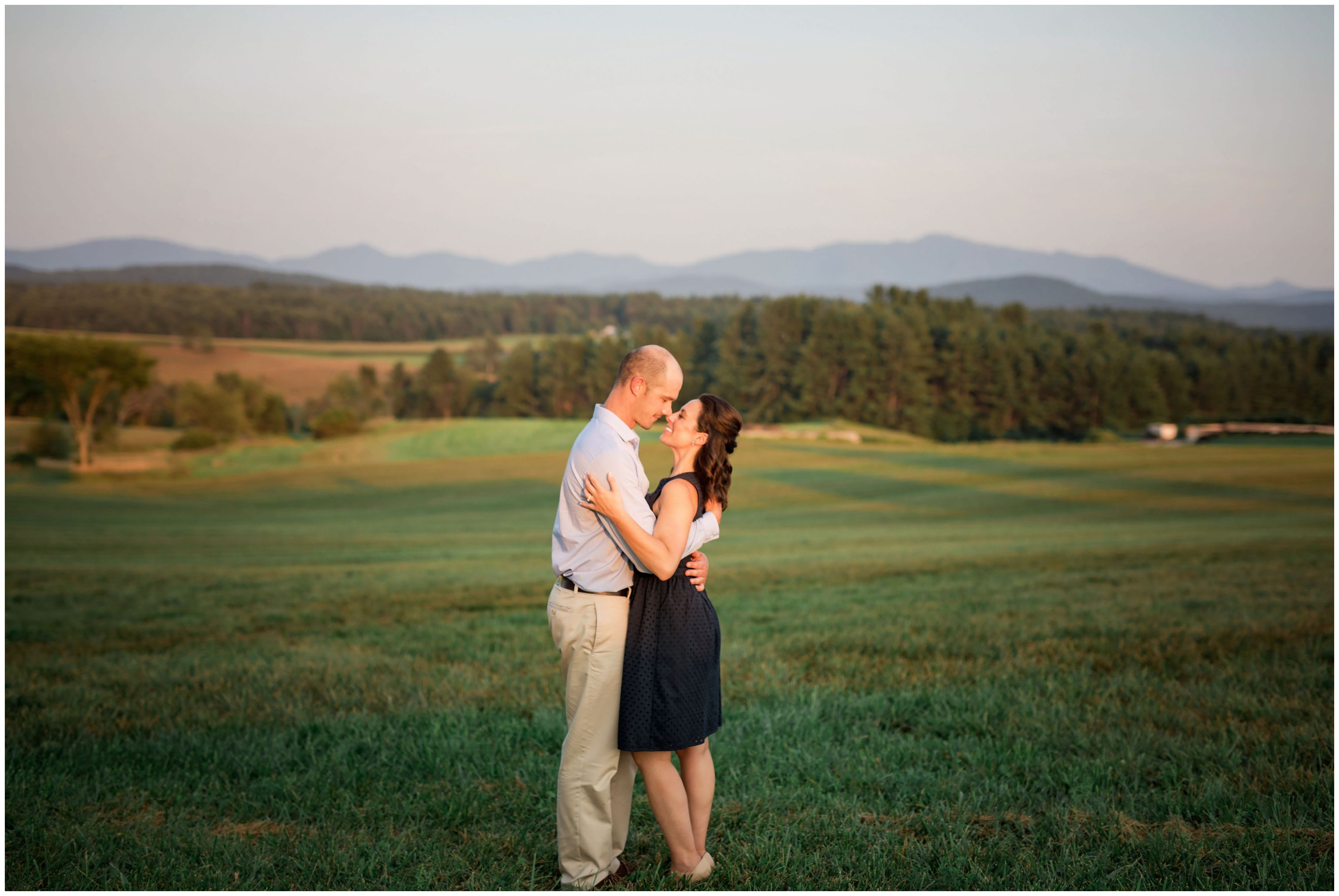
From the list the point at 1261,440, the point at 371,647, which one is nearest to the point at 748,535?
the point at 371,647

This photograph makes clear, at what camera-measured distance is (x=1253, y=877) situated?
11.3 ft

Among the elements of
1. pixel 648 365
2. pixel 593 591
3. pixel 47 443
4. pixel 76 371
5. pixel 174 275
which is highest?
pixel 174 275

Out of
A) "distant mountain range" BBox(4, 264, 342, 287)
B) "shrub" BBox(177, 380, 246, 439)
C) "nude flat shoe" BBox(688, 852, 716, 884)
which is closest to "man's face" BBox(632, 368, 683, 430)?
"nude flat shoe" BBox(688, 852, 716, 884)

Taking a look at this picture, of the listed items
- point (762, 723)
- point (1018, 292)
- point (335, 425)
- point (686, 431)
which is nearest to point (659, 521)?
point (686, 431)

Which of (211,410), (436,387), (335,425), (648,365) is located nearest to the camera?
(648,365)

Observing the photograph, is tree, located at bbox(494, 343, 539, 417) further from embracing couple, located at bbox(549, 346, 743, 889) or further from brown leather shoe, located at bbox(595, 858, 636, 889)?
embracing couple, located at bbox(549, 346, 743, 889)

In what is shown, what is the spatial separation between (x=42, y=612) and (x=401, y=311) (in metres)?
59.9

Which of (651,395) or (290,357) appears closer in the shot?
(651,395)

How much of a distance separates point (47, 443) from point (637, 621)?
47.2 metres

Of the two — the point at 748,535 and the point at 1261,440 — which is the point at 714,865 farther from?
the point at 1261,440

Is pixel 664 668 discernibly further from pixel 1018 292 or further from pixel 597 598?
pixel 1018 292

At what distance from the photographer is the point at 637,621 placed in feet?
11.1

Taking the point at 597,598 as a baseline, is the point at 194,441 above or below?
below

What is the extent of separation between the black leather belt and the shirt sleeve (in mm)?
110
